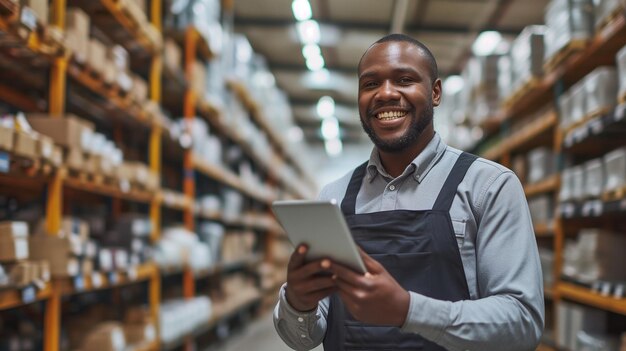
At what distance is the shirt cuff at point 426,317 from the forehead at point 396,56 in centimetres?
65

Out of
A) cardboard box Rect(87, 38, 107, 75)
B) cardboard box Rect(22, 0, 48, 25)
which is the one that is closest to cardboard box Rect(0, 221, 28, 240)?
cardboard box Rect(22, 0, 48, 25)

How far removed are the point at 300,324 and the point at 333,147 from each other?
71.9 feet

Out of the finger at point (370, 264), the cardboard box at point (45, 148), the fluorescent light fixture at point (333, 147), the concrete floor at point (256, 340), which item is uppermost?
the fluorescent light fixture at point (333, 147)

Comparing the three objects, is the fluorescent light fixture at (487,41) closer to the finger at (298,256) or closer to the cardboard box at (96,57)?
the cardboard box at (96,57)

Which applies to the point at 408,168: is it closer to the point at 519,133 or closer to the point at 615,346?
the point at 615,346

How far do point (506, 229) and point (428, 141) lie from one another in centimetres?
37

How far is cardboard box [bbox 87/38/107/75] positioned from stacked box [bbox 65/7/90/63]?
0.08 m

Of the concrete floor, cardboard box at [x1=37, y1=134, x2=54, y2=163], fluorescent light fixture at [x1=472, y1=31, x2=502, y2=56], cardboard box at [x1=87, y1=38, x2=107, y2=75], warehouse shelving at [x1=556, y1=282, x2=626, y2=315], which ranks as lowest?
the concrete floor

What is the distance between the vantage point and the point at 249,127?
29.9 ft

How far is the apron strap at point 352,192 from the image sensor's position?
6.06 ft

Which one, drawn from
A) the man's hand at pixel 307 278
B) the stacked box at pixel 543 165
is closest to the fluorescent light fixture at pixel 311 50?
the stacked box at pixel 543 165

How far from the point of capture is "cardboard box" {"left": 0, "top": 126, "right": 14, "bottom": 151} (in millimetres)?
2802

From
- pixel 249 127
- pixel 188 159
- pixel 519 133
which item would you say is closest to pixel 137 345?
pixel 188 159

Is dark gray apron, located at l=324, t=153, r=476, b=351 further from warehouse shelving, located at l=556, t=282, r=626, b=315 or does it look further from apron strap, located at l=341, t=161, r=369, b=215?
warehouse shelving, located at l=556, t=282, r=626, b=315
